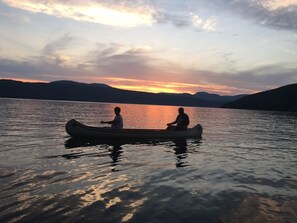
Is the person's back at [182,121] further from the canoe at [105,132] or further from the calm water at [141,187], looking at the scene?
the calm water at [141,187]

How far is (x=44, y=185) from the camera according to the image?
485 inches

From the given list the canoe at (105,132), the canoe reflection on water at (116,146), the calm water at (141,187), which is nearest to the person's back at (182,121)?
the canoe reflection on water at (116,146)

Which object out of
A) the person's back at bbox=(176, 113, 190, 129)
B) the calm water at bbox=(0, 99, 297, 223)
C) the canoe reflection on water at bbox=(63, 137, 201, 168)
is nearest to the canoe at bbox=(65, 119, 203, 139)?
the canoe reflection on water at bbox=(63, 137, 201, 168)

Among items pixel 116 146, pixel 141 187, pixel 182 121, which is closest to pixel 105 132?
pixel 116 146

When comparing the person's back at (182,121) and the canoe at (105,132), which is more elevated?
the person's back at (182,121)

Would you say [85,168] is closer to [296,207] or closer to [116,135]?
[296,207]

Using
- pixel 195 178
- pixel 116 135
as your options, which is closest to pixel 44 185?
pixel 195 178

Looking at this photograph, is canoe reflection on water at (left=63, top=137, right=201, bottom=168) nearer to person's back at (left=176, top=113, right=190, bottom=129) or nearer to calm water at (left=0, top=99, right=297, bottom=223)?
calm water at (left=0, top=99, right=297, bottom=223)

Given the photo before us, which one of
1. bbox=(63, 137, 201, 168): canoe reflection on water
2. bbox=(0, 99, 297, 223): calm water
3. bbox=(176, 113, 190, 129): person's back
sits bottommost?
bbox=(63, 137, 201, 168): canoe reflection on water

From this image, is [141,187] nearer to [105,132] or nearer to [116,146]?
[116,146]

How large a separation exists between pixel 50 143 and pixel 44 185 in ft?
43.8

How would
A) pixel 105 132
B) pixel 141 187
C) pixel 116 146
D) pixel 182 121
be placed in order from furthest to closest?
pixel 182 121, pixel 105 132, pixel 116 146, pixel 141 187

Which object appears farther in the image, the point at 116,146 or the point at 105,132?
the point at 105,132

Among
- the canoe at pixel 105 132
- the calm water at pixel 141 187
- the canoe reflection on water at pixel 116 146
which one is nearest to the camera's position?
the calm water at pixel 141 187
